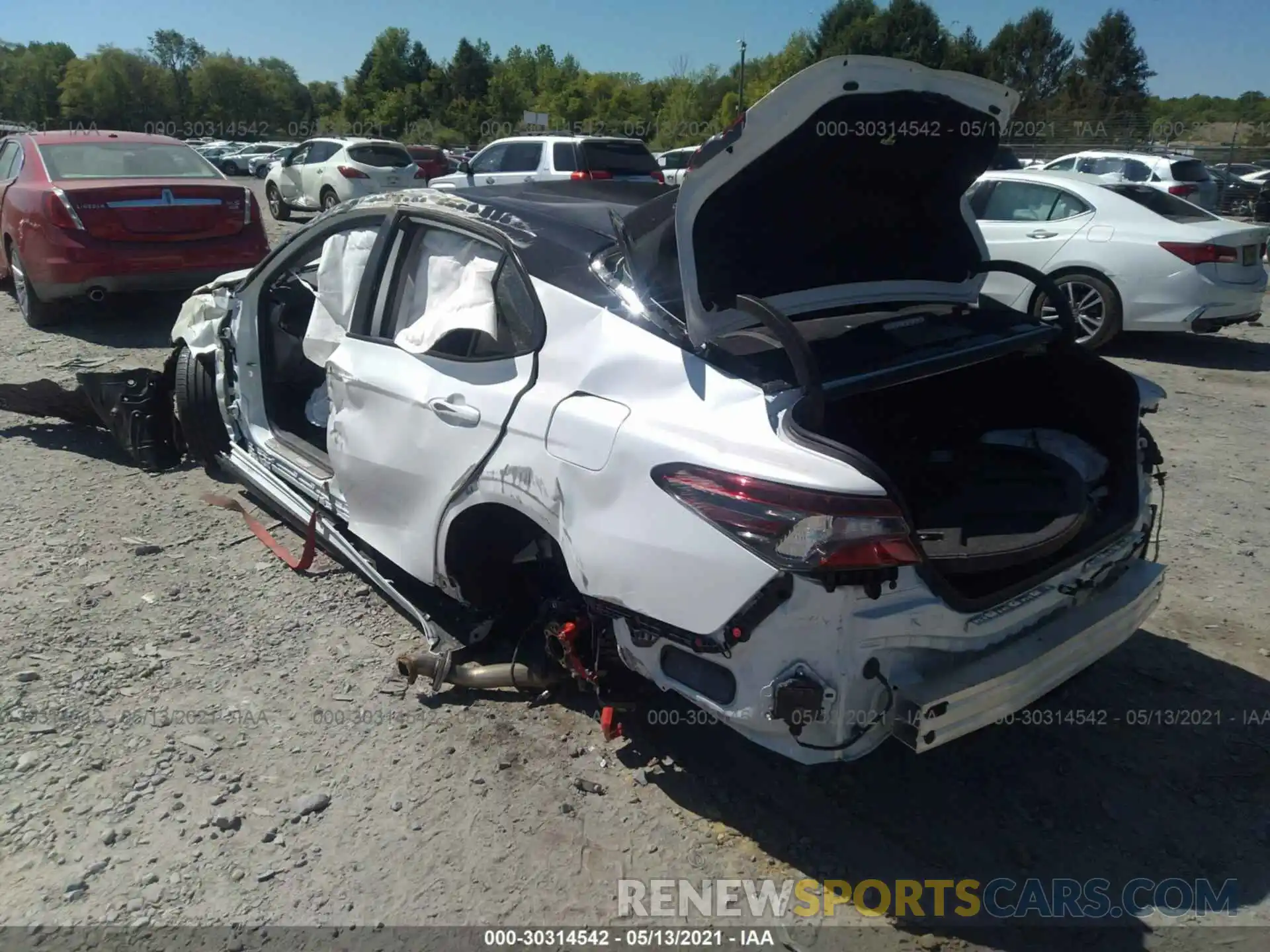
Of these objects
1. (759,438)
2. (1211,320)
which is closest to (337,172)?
(1211,320)

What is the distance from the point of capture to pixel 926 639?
236cm

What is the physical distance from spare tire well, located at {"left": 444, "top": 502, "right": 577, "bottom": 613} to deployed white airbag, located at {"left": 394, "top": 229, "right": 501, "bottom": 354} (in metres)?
0.61

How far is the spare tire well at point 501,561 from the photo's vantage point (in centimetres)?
306

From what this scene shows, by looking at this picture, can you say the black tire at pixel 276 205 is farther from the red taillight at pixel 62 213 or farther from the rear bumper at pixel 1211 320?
the rear bumper at pixel 1211 320

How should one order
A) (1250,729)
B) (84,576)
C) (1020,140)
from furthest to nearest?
1. (1020,140)
2. (84,576)
3. (1250,729)

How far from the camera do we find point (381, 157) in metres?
18.9

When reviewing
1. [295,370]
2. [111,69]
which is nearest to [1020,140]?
[295,370]

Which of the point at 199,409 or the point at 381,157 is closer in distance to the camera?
the point at 199,409

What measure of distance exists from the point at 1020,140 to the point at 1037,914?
39882 mm

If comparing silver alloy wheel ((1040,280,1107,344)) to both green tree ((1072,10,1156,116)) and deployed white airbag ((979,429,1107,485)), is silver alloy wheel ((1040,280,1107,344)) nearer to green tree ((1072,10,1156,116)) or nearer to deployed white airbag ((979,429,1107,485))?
deployed white airbag ((979,429,1107,485))

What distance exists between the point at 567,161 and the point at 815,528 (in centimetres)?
1315

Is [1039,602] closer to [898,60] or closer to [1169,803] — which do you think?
[1169,803]

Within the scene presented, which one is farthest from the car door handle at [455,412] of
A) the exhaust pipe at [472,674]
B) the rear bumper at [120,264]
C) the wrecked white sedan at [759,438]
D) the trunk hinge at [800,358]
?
the rear bumper at [120,264]

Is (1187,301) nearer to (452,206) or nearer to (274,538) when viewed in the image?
(452,206)
